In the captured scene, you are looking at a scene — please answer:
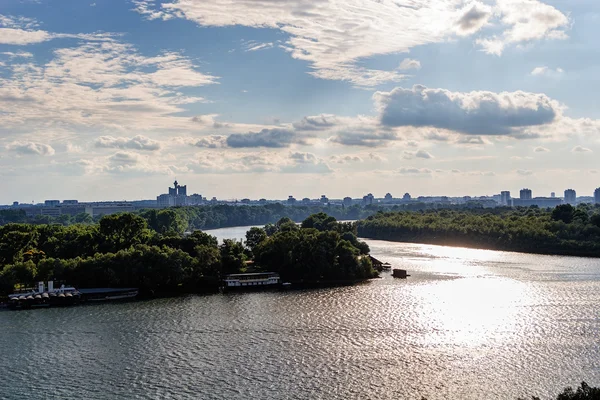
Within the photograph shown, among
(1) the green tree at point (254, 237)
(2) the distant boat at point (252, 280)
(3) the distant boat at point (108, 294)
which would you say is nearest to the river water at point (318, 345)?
(3) the distant boat at point (108, 294)

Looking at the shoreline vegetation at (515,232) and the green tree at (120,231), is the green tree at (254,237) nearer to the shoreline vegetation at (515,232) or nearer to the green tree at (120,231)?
the green tree at (120,231)

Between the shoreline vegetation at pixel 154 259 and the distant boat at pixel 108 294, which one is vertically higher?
the shoreline vegetation at pixel 154 259

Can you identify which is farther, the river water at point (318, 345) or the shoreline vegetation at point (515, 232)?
the shoreline vegetation at point (515, 232)

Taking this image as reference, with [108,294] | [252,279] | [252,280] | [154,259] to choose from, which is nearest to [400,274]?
[252,279]

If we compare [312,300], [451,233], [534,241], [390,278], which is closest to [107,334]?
[312,300]

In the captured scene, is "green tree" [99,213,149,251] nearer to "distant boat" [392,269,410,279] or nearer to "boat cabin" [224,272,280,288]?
"boat cabin" [224,272,280,288]

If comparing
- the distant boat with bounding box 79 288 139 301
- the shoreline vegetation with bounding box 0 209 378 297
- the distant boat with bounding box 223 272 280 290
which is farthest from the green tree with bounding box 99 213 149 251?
the distant boat with bounding box 223 272 280 290
